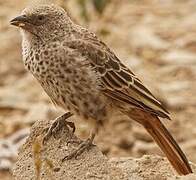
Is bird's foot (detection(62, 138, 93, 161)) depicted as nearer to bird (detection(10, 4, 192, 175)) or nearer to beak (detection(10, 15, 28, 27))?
bird (detection(10, 4, 192, 175))

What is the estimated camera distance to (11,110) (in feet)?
36.0

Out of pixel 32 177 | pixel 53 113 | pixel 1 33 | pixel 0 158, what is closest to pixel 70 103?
pixel 32 177

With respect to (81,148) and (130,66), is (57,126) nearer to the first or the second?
(81,148)

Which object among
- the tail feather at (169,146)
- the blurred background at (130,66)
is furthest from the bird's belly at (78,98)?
the blurred background at (130,66)

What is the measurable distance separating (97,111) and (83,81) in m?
0.25

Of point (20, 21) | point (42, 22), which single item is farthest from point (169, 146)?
point (20, 21)

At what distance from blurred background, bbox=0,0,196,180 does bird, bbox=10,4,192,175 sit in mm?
1781

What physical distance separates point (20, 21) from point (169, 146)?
147 centimetres

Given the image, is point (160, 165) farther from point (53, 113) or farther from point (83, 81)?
point (53, 113)

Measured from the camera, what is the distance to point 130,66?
11688 mm

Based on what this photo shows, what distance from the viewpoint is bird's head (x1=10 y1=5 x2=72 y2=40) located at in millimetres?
7602

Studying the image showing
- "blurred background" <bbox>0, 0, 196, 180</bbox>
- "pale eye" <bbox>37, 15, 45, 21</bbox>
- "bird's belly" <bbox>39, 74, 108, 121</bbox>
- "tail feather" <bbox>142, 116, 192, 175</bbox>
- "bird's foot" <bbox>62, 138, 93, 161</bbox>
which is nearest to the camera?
"bird's foot" <bbox>62, 138, 93, 161</bbox>

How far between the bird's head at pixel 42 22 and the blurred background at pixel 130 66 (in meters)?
1.82

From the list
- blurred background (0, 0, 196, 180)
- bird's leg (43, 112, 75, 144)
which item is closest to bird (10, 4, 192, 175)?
bird's leg (43, 112, 75, 144)
